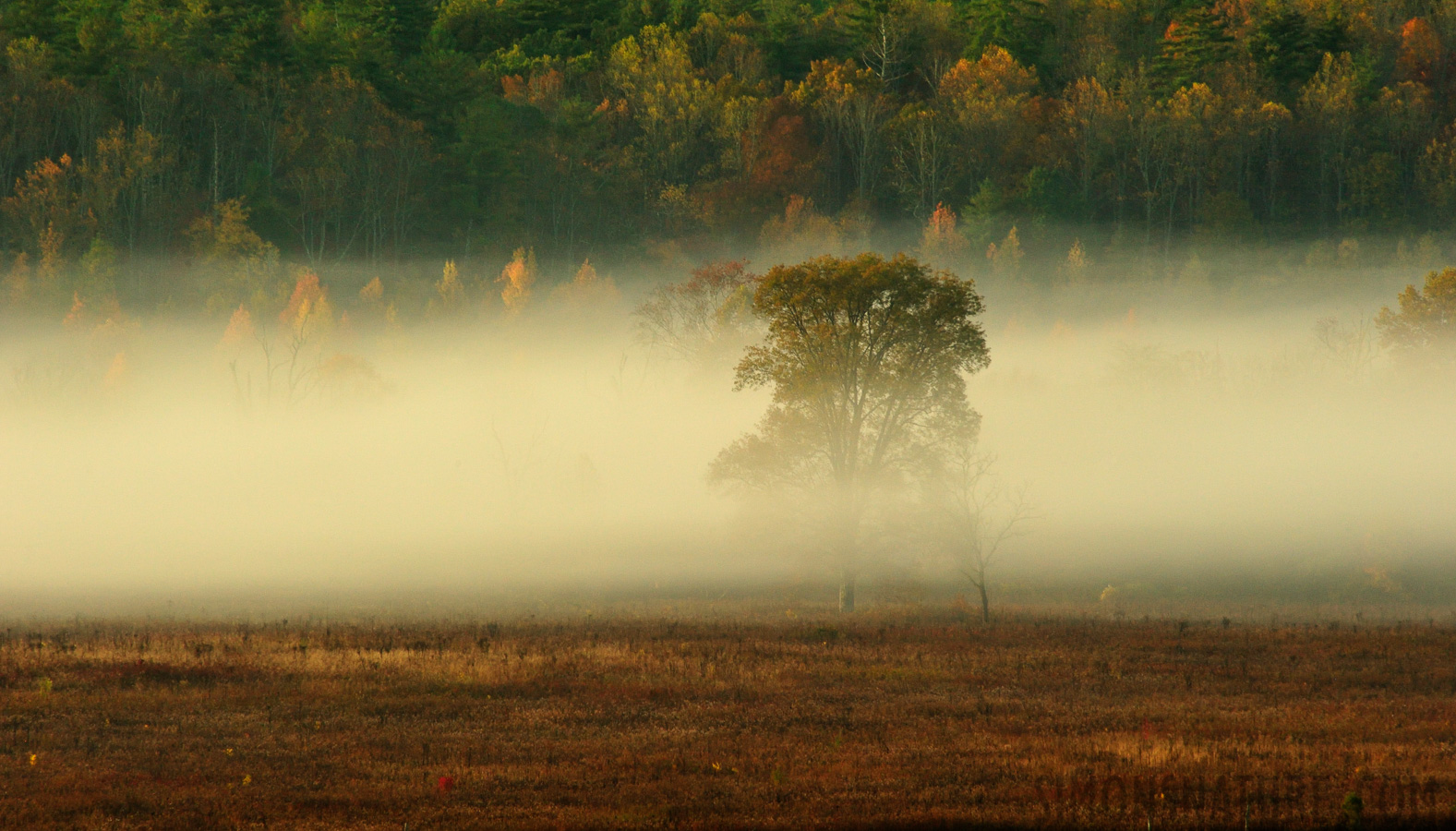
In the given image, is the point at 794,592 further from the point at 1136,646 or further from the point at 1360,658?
the point at 1360,658

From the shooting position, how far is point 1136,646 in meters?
32.3

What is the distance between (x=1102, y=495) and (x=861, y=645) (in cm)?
5937

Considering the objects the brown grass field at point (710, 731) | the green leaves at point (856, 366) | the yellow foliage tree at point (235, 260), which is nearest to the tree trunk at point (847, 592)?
the green leaves at point (856, 366)

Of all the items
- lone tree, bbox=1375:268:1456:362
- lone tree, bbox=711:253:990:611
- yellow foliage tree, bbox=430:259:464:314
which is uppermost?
yellow foliage tree, bbox=430:259:464:314

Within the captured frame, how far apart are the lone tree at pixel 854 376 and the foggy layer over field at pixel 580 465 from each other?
240cm

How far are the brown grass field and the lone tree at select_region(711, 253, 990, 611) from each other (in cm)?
1273

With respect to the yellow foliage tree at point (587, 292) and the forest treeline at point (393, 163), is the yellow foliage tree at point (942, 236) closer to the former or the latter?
the forest treeline at point (393, 163)

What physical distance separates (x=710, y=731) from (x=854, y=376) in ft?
85.1

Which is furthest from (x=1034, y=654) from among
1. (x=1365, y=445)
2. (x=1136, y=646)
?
(x=1365, y=445)

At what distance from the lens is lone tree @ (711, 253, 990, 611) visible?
4403 cm

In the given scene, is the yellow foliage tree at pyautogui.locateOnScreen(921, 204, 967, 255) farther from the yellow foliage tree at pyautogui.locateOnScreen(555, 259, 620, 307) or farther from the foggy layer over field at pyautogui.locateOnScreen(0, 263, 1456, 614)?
the yellow foliage tree at pyautogui.locateOnScreen(555, 259, 620, 307)

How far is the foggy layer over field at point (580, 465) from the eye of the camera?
65375mm

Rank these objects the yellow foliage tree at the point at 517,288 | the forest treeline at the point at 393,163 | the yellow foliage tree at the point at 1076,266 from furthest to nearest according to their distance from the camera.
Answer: the yellow foliage tree at the point at 1076,266 → the forest treeline at the point at 393,163 → the yellow foliage tree at the point at 517,288

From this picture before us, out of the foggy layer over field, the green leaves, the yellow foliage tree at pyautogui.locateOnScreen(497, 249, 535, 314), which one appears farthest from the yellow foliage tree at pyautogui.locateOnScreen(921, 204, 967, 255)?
the green leaves
